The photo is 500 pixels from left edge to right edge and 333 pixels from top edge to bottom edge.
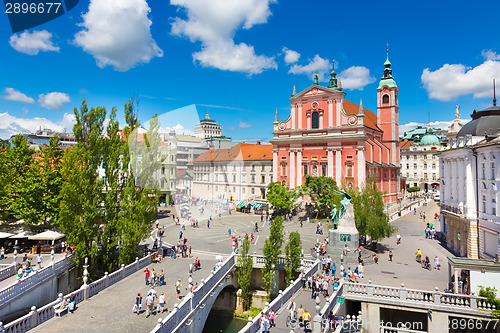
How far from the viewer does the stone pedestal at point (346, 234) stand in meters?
29.0

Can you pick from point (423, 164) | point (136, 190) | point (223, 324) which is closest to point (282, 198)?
point (223, 324)

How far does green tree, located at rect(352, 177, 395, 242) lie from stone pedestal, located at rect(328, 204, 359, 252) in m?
2.10

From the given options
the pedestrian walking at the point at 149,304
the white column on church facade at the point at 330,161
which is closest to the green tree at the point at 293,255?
the pedestrian walking at the point at 149,304

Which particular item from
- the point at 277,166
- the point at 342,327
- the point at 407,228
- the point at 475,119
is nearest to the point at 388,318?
the point at 342,327

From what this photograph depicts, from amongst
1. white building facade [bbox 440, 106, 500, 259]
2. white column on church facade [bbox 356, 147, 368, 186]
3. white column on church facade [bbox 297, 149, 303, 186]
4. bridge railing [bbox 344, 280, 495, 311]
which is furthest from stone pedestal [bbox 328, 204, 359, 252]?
white column on church facade [bbox 297, 149, 303, 186]

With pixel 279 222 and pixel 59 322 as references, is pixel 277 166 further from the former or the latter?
pixel 59 322

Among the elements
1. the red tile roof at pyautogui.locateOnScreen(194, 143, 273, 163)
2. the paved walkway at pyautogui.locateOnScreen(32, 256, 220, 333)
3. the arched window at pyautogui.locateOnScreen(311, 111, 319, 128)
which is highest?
the arched window at pyautogui.locateOnScreen(311, 111, 319, 128)

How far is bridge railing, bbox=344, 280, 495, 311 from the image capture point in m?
18.0

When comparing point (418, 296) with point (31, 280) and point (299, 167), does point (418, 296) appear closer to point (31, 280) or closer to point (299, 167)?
point (31, 280)

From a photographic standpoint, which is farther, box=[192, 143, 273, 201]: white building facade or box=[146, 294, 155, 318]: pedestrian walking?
box=[192, 143, 273, 201]: white building facade

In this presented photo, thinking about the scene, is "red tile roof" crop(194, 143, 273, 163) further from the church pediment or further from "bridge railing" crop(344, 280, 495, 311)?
"bridge railing" crop(344, 280, 495, 311)

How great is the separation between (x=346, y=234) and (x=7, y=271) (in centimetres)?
2632

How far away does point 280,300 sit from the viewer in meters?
19.0

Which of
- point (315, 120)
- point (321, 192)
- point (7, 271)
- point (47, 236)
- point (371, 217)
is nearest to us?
point (7, 271)
